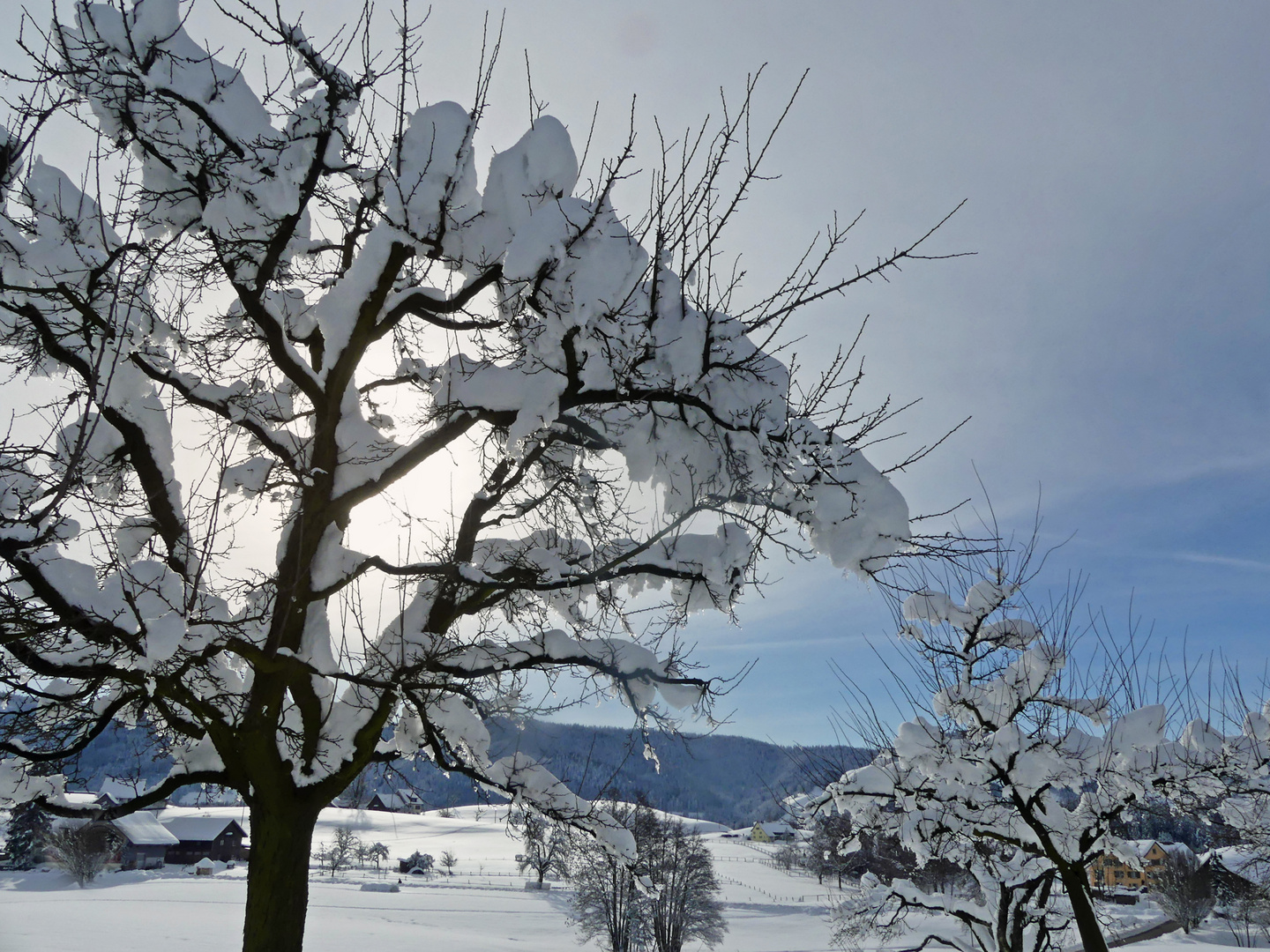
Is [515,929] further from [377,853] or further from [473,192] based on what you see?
[377,853]

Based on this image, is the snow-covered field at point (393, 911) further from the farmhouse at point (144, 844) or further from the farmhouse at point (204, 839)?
the farmhouse at point (204, 839)

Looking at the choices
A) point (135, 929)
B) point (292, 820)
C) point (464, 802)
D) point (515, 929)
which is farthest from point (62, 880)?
point (464, 802)

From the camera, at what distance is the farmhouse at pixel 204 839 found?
225ft

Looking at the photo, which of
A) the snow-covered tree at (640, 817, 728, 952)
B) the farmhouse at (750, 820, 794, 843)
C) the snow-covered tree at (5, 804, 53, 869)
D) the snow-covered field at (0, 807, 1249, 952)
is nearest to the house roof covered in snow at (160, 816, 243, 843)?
the snow-covered field at (0, 807, 1249, 952)

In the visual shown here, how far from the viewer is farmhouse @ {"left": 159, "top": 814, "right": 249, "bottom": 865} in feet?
225

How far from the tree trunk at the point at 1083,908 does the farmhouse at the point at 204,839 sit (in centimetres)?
8203

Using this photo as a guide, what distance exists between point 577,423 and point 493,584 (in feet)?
4.89

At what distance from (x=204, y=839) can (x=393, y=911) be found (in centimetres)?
4734

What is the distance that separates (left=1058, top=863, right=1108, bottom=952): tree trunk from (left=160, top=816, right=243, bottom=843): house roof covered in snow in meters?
Result: 83.3

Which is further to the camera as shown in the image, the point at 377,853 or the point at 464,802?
the point at 464,802

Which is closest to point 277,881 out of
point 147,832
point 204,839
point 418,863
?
point 418,863

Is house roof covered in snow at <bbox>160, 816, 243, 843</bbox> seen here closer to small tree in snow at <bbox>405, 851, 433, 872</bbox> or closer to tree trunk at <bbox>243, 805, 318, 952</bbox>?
small tree in snow at <bbox>405, 851, 433, 872</bbox>

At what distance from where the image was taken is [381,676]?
16.1 feet

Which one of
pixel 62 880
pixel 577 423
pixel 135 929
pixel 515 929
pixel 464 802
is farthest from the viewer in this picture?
pixel 464 802
